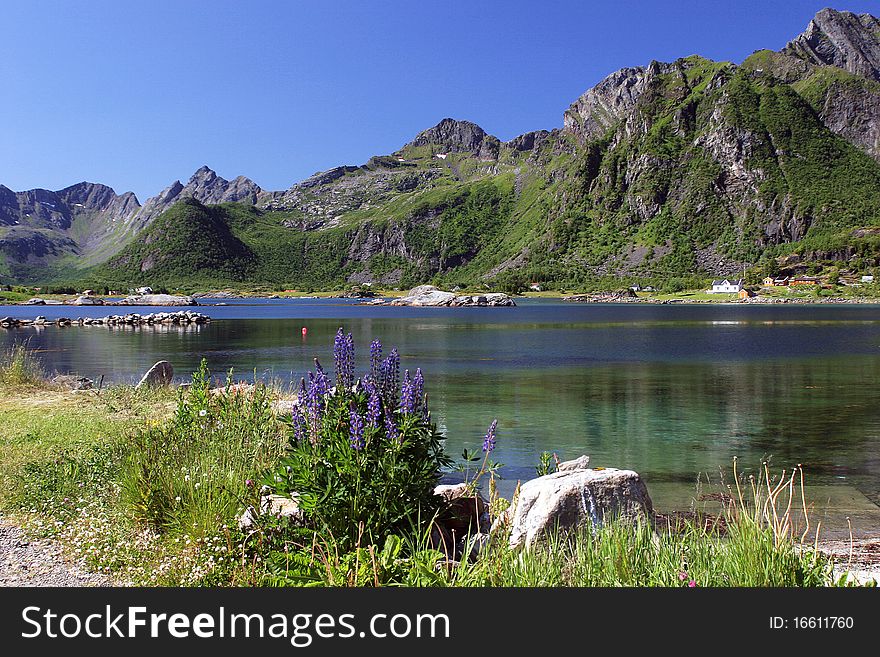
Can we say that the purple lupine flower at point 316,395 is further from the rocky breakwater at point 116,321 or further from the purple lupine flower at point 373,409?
the rocky breakwater at point 116,321

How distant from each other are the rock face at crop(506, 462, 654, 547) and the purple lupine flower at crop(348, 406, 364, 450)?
6.74 feet

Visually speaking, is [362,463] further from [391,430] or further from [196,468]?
[196,468]

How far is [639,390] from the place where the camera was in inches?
1236

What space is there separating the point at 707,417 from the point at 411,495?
2030 cm

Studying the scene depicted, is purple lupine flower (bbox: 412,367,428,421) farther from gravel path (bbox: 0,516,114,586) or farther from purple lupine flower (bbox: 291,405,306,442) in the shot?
gravel path (bbox: 0,516,114,586)

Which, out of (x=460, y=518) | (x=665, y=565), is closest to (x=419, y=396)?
(x=460, y=518)

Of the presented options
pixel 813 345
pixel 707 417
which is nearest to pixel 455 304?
pixel 813 345

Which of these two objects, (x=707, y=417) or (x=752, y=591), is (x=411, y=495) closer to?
(x=752, y=591)

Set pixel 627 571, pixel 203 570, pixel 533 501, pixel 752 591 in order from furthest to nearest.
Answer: pixel 533 501 < pixel 203 570 < pixel 627 571 < pixel 752 591

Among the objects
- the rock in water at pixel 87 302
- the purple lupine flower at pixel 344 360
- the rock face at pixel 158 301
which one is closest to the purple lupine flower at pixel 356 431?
the purple lupine flower at pixel 344 360

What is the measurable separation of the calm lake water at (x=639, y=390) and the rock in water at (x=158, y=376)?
3.82 meters

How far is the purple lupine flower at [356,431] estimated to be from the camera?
642 cm

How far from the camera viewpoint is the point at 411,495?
6840 mm

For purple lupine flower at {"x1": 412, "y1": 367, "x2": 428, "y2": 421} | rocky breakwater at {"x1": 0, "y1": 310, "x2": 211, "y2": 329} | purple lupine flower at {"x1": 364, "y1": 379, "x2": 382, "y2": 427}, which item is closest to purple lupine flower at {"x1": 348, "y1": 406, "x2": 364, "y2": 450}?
purple lupine flower at {"x1": 364, "y1": 379, "x2": 382, "y2": 427}
